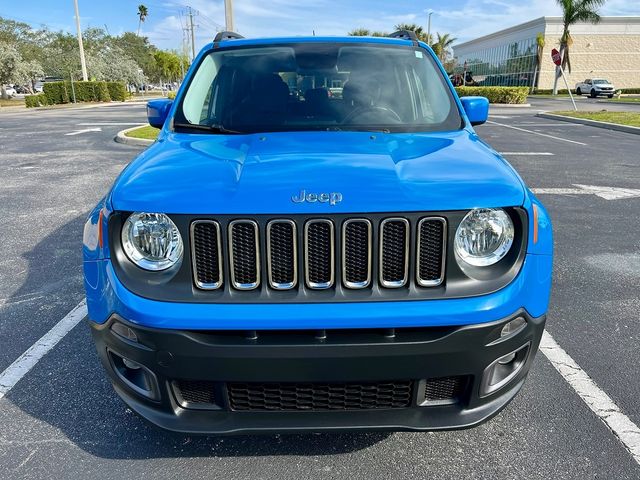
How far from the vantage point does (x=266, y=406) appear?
205cm

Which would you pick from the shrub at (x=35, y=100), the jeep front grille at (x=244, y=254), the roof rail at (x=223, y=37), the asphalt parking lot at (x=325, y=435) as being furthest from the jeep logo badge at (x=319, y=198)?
the shrub at (x=35, y=100)

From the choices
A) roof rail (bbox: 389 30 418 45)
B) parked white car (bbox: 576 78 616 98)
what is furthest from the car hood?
parked white car (bbox: 576 78 616 98)

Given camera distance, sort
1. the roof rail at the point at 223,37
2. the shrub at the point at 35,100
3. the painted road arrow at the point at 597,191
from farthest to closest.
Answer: the shrub at the point at 35,100 < the painted road arrow at the point at 597,191 < the roof rail at the point at 223,37

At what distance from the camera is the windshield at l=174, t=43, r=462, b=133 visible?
309cm

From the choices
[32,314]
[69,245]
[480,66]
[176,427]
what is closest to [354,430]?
[176,427]

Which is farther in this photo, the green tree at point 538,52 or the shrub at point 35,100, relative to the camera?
the green tree at point 538,52

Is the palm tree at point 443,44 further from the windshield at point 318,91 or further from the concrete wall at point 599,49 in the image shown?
the windshield at point 318,91

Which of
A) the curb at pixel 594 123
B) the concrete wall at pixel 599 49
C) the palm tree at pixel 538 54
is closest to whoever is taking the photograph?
the curb at pixel 594 123

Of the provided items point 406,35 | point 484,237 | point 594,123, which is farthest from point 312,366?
point 594,123

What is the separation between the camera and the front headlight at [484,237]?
2.04 meters

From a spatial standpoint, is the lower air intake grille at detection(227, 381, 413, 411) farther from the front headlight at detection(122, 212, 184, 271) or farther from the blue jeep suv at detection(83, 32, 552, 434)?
the front headlight at detection(122, 212, 184, 271)

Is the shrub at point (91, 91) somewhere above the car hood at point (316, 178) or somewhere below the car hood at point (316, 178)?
below

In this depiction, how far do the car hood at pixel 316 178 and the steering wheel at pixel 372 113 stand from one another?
56 cm

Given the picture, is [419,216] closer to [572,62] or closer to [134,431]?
[134,431]
